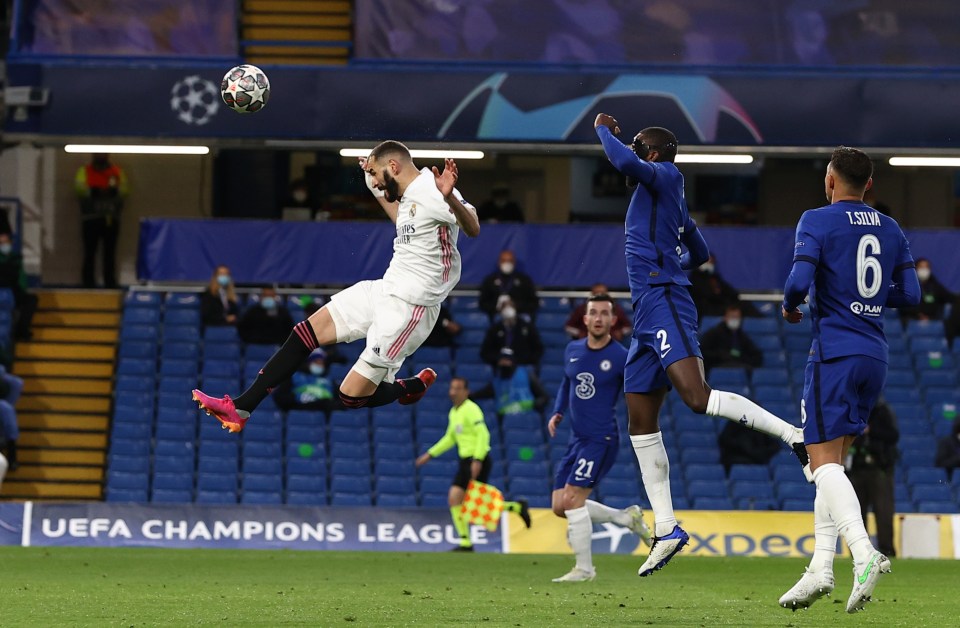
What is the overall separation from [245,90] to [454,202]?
2.59 m

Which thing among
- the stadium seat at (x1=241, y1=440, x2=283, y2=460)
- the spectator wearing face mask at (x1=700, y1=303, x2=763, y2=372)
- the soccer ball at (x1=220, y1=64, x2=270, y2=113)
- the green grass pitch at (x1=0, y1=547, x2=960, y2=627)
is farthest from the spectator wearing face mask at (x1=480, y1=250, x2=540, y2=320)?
the soccer ball at (x1=220, y1=64, x2=270, y2=113)

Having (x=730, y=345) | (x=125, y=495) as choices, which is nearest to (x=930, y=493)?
(x=730, y=345)

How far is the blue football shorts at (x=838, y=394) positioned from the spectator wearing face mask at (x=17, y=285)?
17406 millimetres

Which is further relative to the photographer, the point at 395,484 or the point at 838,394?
the point at 395,484

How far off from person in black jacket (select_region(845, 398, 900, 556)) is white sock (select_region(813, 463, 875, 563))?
1045 cm

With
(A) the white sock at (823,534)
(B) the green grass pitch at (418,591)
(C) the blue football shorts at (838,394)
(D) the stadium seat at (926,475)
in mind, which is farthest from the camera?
(D) the stadium seat at (926,475)

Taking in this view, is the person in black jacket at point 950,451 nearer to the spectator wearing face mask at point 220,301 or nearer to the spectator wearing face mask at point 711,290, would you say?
the spectator wearing face mask at point 711,290

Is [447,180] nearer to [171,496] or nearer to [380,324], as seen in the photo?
[380,324]

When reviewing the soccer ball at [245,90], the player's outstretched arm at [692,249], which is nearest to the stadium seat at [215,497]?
the soccer ball at [245,90]

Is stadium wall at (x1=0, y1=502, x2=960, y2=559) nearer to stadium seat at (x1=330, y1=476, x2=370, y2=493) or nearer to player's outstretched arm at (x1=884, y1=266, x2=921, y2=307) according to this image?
stadium seat at (x1=330, y1=476, x2=370, y2=493)

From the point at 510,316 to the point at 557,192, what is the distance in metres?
5.76

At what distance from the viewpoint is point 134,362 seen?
24.0 m

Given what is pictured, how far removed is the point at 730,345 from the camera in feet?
77.3

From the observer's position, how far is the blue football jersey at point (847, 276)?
28.3 ft
